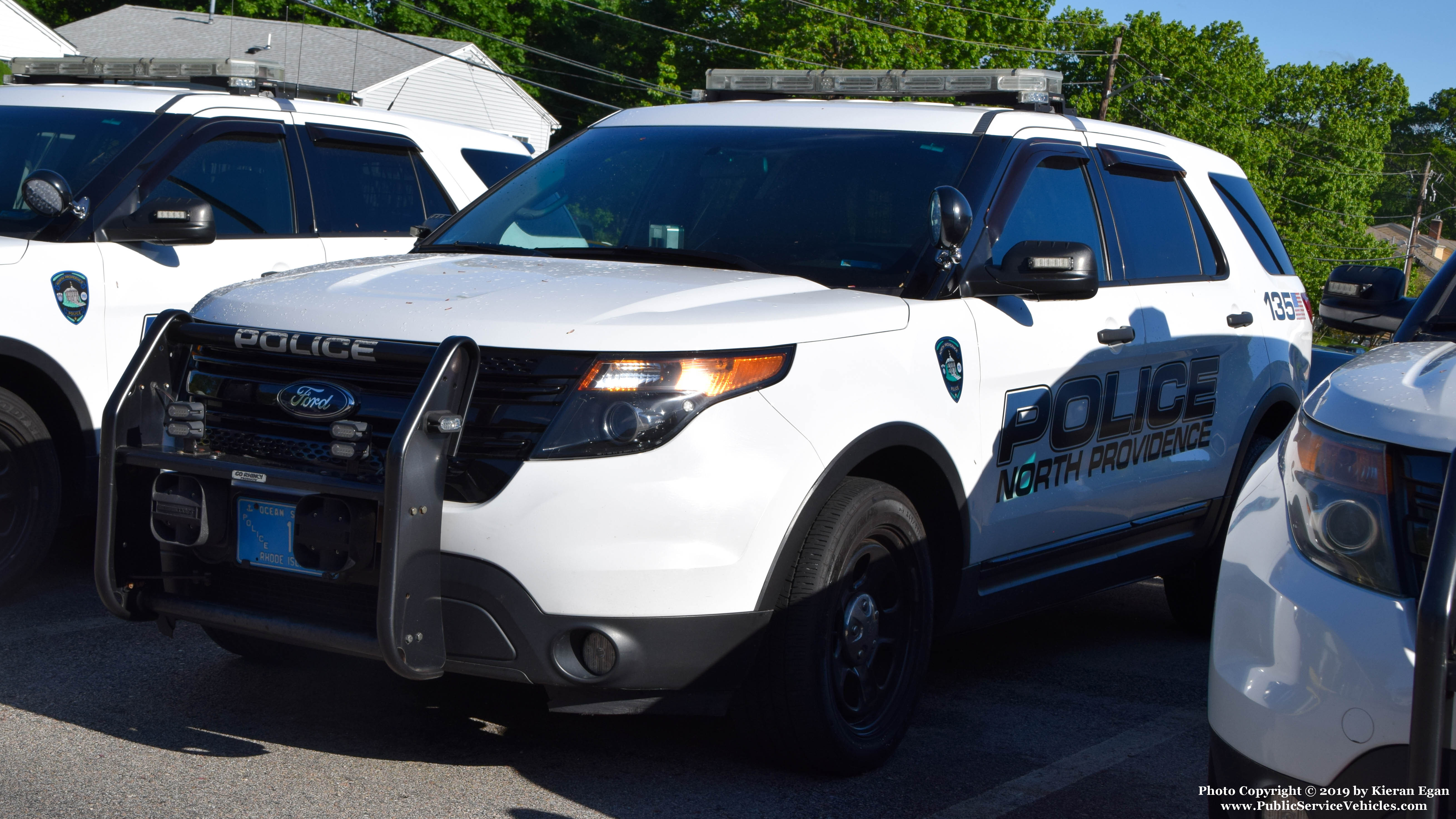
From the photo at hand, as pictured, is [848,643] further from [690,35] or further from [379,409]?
[690,35]

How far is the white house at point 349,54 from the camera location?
38.3 m

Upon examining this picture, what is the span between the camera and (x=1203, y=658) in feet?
19.2

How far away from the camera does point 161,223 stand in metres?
5.82

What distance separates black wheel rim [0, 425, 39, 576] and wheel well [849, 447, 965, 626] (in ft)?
10.9

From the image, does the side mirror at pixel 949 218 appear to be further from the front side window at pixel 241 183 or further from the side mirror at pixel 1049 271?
the front side window at pixel 241 183

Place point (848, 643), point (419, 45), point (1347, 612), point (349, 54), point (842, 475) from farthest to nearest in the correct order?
point (419, 45), point (349, 54), point (848, 643), point (842, 475), point (1347, 612)

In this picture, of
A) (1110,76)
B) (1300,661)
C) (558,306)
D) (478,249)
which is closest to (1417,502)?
(1300,661)

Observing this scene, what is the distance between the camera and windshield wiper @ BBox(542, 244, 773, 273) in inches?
177

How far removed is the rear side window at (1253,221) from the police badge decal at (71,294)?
459 cm

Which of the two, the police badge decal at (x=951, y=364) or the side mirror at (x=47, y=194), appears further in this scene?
the side mirror at (x=47, y=194)

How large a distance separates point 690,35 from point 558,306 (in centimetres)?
4802

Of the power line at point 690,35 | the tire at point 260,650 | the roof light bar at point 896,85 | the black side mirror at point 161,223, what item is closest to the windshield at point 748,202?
the roof light bar at point 896,85

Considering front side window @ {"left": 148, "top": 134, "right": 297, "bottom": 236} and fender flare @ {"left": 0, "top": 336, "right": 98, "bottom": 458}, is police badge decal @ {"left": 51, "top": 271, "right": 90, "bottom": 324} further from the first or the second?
front side window @ {"left": 148, "top": 134, "right": 297, "bottom": 236}

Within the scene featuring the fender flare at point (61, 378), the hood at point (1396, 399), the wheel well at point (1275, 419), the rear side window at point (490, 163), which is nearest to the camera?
the hood at point (1396, 399)
